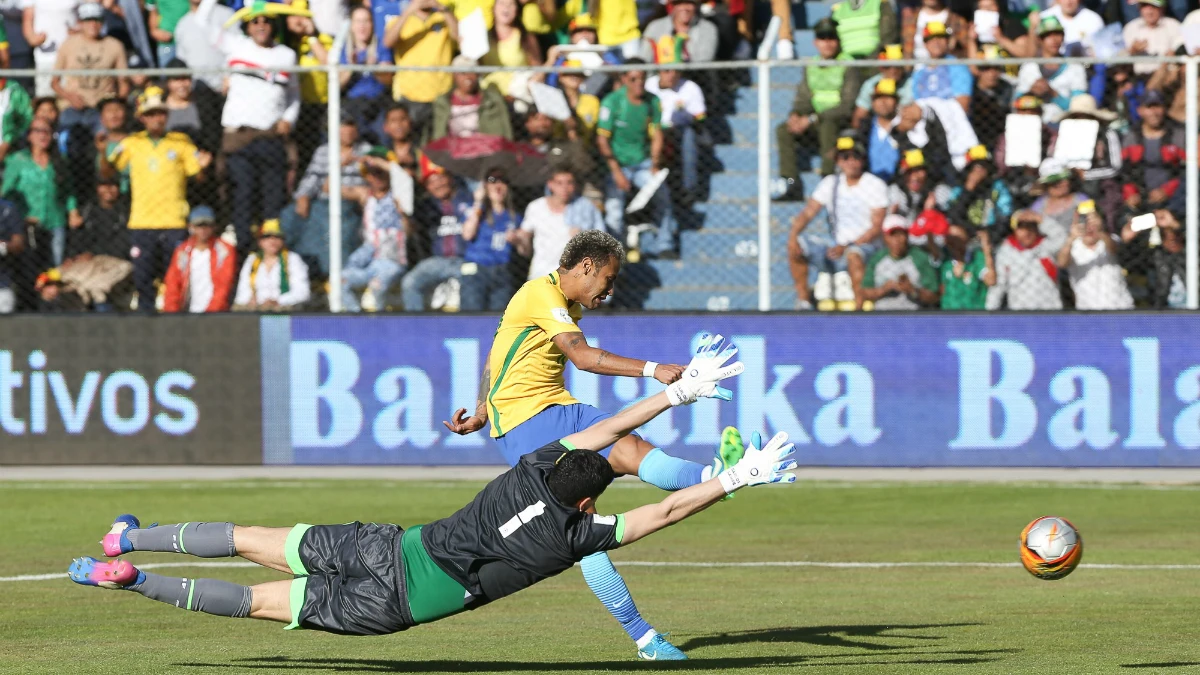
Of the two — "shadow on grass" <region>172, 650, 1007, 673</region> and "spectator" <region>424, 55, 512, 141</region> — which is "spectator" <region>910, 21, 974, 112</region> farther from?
"shadow on grass" <region>172, 650, 1007, 673</region>

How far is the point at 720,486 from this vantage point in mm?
7969

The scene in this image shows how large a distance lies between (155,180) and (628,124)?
499cm

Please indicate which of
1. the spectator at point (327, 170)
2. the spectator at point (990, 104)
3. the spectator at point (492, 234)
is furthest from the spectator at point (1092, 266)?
the spectator at point (327, 170)

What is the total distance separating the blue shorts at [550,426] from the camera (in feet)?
31.3

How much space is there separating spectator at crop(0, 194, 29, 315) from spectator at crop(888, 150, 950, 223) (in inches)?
359

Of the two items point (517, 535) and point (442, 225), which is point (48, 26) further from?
point (517, 535)

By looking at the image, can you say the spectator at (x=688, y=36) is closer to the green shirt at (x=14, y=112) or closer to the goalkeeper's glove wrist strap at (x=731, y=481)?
the green shirt at (x=14, y=112)

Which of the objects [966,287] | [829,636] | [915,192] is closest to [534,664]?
[829,636]

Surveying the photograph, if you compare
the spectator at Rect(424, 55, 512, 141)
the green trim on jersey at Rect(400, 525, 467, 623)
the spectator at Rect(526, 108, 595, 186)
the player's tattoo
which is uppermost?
the spectator at Rect(424, 55, 512, 141)

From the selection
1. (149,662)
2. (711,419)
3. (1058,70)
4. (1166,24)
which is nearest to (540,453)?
(149,662)

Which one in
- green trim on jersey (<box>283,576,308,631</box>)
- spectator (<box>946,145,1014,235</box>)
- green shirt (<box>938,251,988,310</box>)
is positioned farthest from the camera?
green shirt (<box>938,251,988,310</box>)

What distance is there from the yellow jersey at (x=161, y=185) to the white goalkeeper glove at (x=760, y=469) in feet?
41.5

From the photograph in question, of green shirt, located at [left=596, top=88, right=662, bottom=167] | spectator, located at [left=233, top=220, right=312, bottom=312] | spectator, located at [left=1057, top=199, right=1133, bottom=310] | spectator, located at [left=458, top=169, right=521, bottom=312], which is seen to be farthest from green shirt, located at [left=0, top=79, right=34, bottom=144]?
spectator, located at [left=1057, top=199, right=1133, bottom=310]

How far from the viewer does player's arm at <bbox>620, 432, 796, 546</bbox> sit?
785cm
